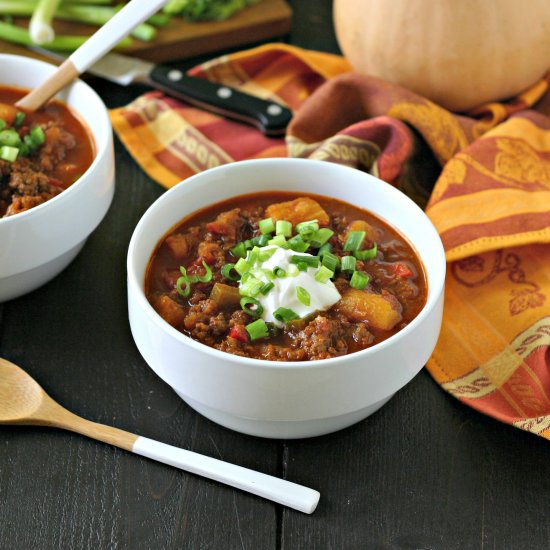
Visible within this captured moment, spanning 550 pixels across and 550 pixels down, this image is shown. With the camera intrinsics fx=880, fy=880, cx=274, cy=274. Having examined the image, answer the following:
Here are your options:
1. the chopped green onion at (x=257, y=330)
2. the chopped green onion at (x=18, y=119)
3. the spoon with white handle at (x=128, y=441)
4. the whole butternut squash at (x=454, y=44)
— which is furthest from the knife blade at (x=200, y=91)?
the spoon with white handle at (x=128, y=441)

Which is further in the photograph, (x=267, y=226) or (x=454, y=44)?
(x=454, y=44)

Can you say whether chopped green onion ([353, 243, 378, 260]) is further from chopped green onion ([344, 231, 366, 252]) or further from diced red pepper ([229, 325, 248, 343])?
diced red pepper ([229, 325, 248, 343])

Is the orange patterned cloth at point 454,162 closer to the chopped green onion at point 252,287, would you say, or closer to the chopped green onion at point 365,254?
the chopped green onion at point 365,254

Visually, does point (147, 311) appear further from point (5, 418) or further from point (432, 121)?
point (432, 121)

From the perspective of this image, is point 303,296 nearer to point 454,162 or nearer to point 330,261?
point 330,261

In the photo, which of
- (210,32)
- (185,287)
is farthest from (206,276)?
(210,32)

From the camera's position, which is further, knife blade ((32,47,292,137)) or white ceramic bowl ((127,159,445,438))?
knife blade ((32,47,292,137))

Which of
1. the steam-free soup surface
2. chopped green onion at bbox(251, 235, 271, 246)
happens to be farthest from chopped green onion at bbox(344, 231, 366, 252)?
chopped green onion at bbox(251, 235, 271, 246)
